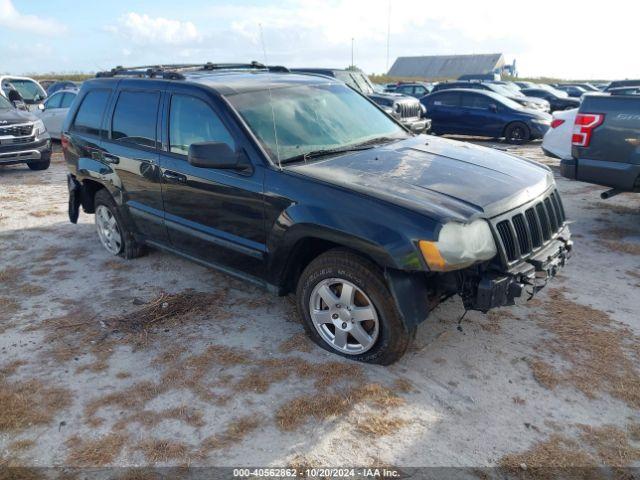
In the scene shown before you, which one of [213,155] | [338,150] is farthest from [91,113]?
[338,150]

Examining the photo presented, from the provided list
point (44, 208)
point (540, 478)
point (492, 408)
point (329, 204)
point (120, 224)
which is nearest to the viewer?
point (540, 478)

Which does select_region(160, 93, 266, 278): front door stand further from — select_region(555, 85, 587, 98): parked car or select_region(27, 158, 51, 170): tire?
select_region(555, 85, 587, 98): parked car

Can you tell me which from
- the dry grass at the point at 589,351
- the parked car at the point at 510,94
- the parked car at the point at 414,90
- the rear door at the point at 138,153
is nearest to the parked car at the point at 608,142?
the dry grass at the point at 589,351

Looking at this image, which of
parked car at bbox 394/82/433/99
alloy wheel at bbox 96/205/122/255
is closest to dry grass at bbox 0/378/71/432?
alloy wheel at bbox 96/205/122/255

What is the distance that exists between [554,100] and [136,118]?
2273 centimetres

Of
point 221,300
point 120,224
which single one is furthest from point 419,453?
point 120,224

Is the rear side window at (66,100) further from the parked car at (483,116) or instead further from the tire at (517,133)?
the tire at (517,133)

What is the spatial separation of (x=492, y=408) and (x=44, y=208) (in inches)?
279

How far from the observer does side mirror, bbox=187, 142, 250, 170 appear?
349 centimetres

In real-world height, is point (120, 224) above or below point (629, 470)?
above

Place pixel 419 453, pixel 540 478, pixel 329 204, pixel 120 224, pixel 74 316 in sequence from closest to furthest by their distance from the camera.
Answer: pixel 540 478 → pixel 419 453 → pixel 329 204 → pixel 74 316 → pixel 120 224

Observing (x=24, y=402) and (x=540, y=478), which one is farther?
(x=24, y=402)

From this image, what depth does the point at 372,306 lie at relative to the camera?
3264mm

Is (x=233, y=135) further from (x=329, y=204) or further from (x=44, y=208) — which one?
(x=44, y=208)
